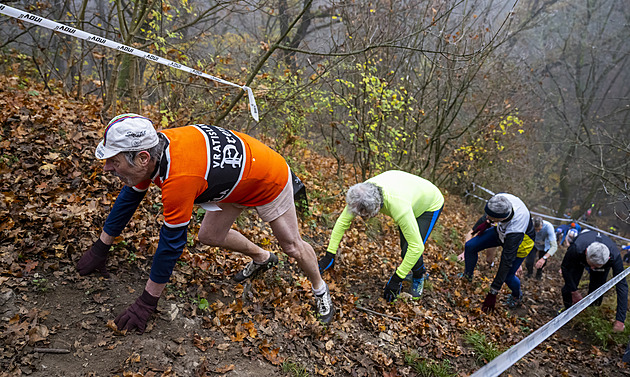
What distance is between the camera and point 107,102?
564 cm

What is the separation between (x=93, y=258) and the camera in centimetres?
321

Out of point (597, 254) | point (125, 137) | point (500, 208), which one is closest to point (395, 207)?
point (500, 208)

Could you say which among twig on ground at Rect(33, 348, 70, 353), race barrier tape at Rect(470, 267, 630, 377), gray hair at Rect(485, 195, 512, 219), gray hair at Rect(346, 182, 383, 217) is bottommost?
twig on ground at Rect(33, 348, 70, 353)

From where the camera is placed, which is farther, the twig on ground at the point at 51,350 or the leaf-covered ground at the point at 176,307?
the leaf-covered ground at the point at 176,307

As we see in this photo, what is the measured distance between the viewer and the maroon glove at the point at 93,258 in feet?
10.5

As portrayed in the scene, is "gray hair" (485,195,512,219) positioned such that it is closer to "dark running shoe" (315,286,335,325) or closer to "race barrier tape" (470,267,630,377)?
"race barrier tape" (470,267,630,377)

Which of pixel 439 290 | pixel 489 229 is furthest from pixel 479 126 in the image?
pixel 439 290

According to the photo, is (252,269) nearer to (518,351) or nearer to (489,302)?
(518,351)

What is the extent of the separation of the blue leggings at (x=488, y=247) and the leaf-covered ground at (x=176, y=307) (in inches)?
18.3

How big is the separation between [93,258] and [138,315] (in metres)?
0.77

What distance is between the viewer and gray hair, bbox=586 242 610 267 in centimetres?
552

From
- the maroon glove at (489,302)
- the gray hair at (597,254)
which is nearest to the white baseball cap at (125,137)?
the maroon glove at (489,302)

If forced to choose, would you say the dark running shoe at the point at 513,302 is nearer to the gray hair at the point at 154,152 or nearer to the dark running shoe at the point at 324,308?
the dark running shoe at the point at 324,308

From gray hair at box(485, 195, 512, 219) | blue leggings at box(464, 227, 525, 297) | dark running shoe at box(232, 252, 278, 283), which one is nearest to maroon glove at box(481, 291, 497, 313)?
blue leggings at box(464, 227, 525, 297)
